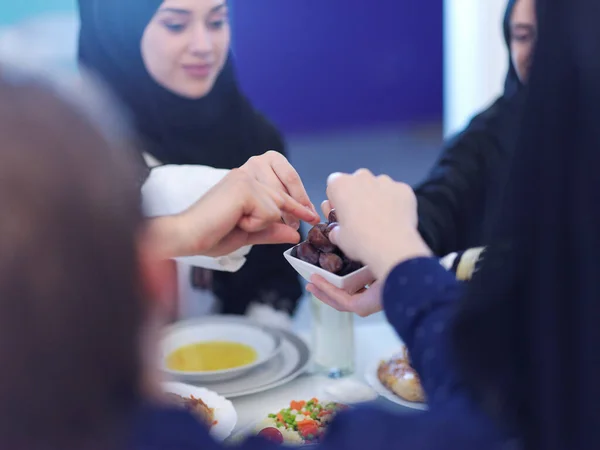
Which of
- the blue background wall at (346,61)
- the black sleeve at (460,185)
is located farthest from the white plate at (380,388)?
the blue background wall at (346,61)

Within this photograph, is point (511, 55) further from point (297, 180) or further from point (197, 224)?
point (197, 224)

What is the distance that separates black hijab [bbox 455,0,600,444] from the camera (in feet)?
1.47

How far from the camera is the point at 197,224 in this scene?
0.77 m

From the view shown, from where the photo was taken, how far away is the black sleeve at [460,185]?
4.30 feet

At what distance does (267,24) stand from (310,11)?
1.08 ft

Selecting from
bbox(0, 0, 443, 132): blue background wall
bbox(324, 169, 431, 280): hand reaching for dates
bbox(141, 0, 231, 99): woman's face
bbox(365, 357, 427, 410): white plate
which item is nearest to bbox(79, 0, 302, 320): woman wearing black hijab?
bbox(141, 0, 231, 99): woman's face

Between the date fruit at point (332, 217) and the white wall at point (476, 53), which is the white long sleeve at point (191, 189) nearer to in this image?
the date fruit at point (332, 217)

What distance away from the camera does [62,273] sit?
350 mm

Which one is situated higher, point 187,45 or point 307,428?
point 187,45

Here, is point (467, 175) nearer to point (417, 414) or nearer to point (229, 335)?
point (229, 335)

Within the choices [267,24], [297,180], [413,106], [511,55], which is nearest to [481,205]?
[511,55]

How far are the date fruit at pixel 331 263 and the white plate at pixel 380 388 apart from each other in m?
0.23

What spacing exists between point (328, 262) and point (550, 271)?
A: 30 cm

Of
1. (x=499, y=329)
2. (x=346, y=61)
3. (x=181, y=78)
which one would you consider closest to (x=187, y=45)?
(x=181, y=78)
